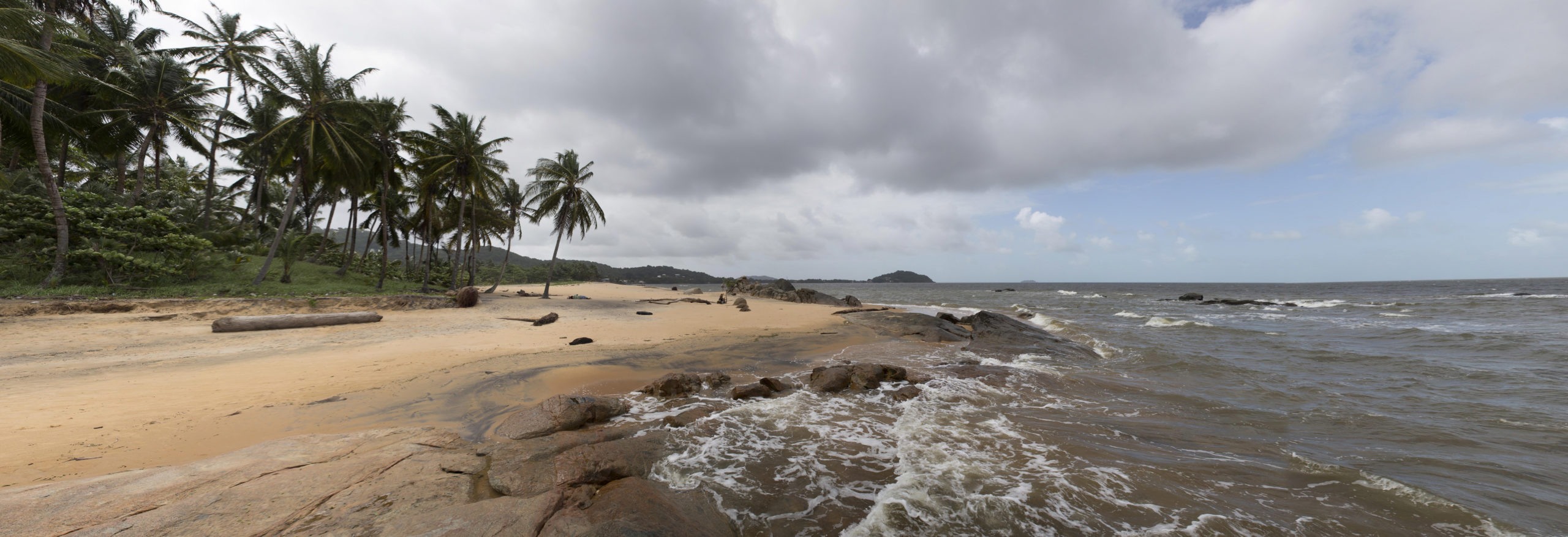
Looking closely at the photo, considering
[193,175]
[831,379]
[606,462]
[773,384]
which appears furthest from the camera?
[193,175]

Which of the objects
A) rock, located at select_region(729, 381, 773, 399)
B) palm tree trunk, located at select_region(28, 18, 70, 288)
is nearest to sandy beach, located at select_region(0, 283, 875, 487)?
rock, located at select_region(729, 381, 773, 399)

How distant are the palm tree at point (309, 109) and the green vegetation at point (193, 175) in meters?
0.07

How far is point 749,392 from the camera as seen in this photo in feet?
24.8

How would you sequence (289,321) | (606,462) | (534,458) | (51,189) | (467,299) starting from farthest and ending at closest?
(467,299) → (51,189) → (289,321) → (534,458) → (606,462)

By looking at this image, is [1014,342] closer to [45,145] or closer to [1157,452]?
[1157,452]

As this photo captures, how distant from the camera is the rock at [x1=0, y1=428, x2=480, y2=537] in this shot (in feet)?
9.36

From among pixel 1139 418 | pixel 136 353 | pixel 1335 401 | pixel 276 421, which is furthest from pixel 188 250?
pixel 1335 401

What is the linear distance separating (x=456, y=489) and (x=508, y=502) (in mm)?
706

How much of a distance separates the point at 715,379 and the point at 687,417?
1.76m

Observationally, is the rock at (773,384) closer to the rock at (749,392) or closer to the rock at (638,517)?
the rock at (749,392)

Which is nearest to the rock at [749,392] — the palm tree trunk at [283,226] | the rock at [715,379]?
the rock at [715,379]

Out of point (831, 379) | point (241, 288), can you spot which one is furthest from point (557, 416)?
point (241, 288)

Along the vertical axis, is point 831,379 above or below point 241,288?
below

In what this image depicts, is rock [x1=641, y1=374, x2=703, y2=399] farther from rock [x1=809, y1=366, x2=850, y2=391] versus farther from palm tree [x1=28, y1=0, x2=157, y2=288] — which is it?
palm tree [x1=28, y1=0, x2=157, y2=288]
